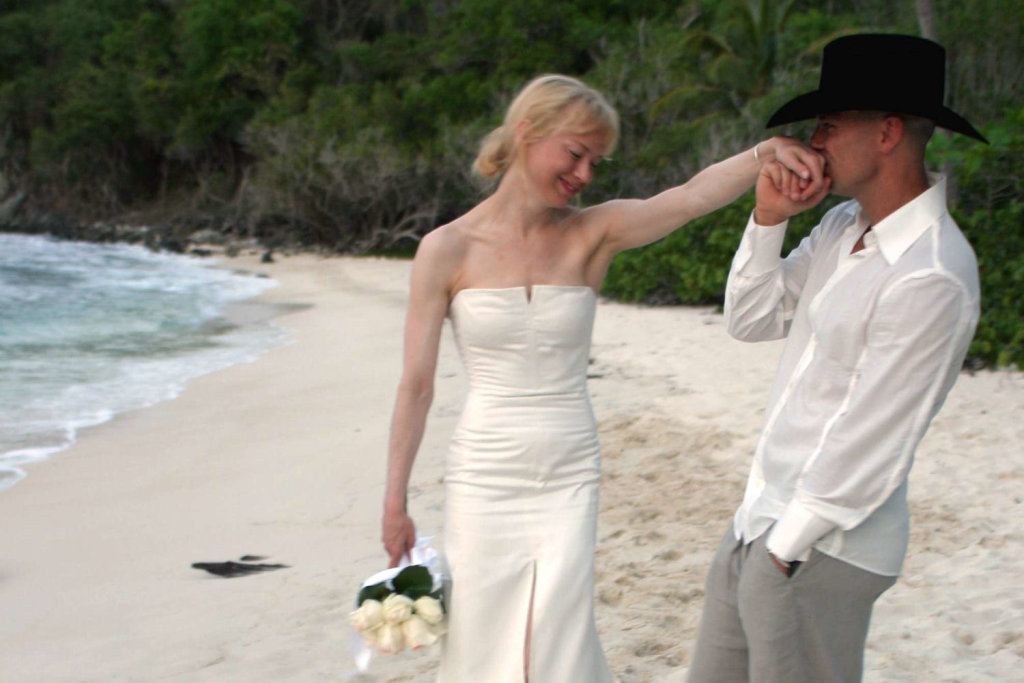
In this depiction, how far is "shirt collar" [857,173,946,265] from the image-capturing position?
2.19 m

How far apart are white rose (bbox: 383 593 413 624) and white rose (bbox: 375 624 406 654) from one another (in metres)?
0.02

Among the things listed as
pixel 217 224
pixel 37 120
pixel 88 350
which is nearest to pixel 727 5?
pixel 88 350

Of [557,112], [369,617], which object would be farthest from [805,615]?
[557,112]

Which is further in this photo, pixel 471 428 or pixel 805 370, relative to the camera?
pixel 471 428

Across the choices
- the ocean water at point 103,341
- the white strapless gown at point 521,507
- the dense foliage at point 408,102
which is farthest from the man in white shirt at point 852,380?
the dense foliage at point 408,102

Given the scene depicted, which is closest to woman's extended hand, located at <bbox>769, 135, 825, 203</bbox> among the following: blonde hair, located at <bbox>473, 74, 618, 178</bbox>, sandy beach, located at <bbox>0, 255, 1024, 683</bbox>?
blonde hair, located at <bbox>473, 74, 618, 178</bbox>

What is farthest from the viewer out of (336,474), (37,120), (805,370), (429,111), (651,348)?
(37,120)

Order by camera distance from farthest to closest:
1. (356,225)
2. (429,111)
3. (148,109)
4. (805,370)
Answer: (148,109) < (429,111) < (356,225) < (805,370)

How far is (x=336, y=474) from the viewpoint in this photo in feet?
25.0

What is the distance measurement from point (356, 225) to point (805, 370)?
3088cm

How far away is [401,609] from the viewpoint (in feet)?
9.10

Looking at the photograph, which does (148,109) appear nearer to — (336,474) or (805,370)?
(336,474)

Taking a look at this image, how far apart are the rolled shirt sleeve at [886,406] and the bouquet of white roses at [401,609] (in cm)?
99

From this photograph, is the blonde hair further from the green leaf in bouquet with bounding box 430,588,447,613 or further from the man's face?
the green leaf in bouquet with bounding box 430,588,447,613
